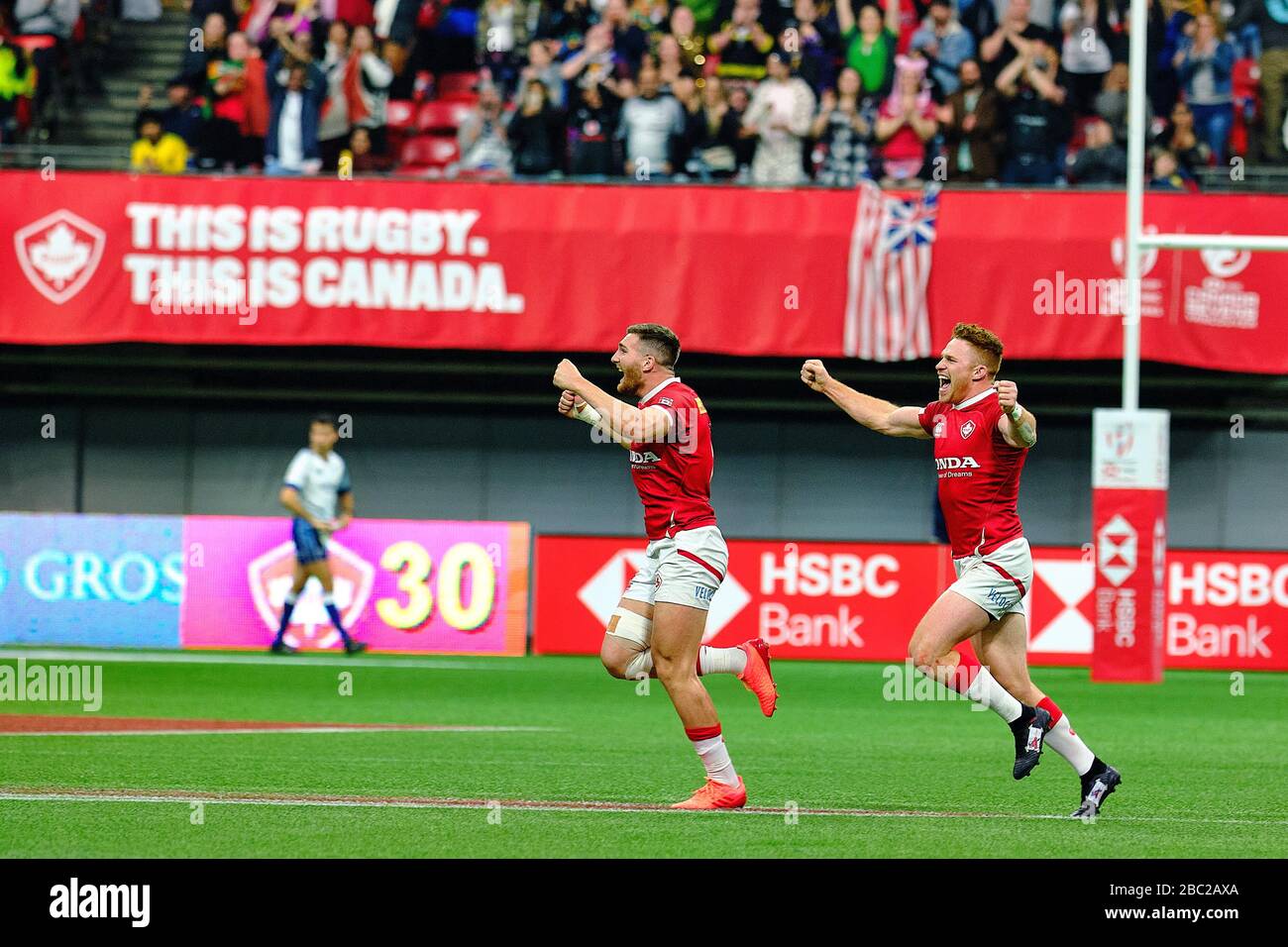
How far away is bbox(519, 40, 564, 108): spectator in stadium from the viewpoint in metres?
22.4

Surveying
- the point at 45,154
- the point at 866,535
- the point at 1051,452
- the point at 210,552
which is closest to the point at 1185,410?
the point at 1051,452

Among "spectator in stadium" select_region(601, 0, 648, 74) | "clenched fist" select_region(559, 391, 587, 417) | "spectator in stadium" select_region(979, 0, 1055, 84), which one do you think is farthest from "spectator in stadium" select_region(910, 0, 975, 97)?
"clenched fist" select_region(559, 391, 587, 417)

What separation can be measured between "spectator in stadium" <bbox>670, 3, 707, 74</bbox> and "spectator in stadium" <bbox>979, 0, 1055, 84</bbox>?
309 cm

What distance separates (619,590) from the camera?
66.6 feet

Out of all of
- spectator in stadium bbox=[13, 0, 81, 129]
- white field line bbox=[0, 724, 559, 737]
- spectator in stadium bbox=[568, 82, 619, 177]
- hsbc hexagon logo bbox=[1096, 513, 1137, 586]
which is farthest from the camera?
spectator in stadium bbox=[13, 0, 81, 129]

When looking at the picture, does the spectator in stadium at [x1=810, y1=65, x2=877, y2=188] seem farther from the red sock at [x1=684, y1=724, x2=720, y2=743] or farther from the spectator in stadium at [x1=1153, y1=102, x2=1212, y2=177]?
the red sock at [x1=684, y1=724, x2=720, y2=743]

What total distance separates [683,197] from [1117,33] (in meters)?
5.40

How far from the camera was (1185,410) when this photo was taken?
76.1 ft

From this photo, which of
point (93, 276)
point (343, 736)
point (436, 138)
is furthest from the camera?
point (436, 138)

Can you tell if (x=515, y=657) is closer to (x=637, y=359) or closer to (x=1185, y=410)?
(x=1185, y=410)

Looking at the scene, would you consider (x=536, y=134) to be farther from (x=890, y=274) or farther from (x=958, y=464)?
(x=958, y=464)

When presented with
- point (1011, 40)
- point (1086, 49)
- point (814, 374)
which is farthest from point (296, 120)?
point (814, 374)

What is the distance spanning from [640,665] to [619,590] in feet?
36.3

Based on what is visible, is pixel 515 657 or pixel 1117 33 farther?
pixel 1117 33
